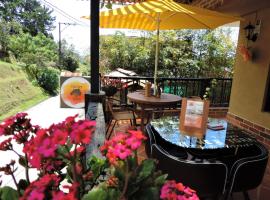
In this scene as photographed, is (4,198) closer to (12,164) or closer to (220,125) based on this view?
(12,164)

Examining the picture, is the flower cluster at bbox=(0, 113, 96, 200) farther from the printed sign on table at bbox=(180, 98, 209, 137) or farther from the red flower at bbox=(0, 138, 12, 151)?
the printed sign on table at bbox=(180, 98, 209, 137)

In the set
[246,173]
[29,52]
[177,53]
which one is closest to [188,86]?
[177,53]

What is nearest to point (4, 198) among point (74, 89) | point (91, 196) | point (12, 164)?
point (12, 164)

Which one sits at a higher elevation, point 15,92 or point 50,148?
point 50,148

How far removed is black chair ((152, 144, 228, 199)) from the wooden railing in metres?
3.42

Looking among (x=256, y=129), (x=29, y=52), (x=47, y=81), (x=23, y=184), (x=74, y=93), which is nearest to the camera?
(x=23, y=184)

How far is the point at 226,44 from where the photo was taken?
26.2 feet

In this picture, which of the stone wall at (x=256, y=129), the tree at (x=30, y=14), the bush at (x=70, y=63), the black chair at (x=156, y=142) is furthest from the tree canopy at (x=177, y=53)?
the tree at (x=30, y=14)

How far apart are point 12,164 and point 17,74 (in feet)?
33.1

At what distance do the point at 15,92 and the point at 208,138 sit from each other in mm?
8068

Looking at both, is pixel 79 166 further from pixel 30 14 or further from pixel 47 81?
pixel 30 14

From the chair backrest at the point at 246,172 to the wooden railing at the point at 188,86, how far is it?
350cm

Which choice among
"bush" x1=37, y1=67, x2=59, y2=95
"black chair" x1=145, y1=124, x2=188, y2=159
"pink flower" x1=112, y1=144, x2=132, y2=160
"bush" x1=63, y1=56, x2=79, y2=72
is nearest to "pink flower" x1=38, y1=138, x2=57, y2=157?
"pink flower" x1=112, y1=144, x2=132, y2=160

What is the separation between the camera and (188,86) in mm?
5367
